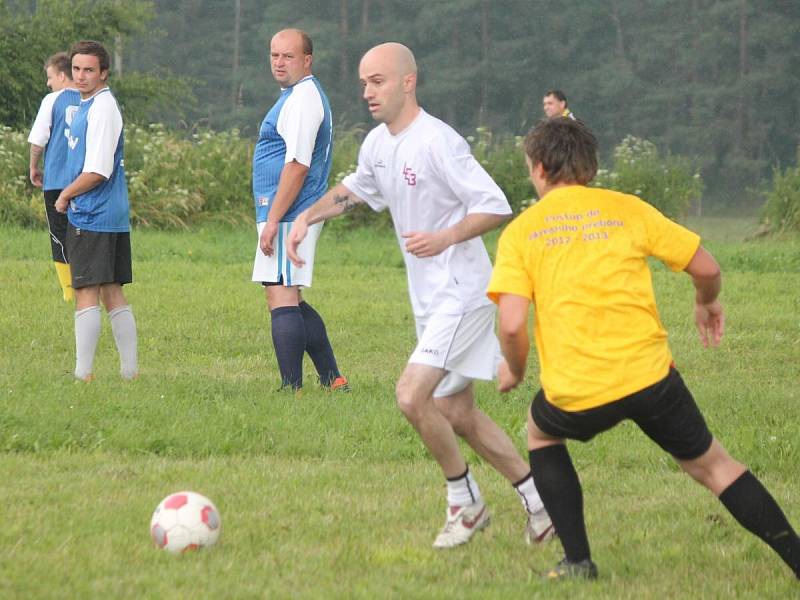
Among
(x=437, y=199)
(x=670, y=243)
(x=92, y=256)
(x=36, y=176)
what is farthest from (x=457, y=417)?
(x=36, y=176)

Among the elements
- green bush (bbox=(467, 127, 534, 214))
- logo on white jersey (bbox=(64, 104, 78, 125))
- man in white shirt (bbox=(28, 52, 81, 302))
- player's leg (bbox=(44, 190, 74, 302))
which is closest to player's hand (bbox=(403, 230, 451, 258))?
man in white shirt (bbox=(28, 52, 81, 302))

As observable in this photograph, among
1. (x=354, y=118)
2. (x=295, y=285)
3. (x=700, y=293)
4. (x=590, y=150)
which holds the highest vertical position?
(x=590, y=150)

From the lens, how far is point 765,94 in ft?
141

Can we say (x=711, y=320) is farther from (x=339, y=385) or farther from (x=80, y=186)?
(x=80, y=186)

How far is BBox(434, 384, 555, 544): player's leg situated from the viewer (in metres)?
5.27

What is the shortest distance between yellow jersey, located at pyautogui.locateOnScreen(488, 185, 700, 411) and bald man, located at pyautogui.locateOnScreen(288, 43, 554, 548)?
677 mm

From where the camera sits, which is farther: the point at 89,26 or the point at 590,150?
the point at 89,26

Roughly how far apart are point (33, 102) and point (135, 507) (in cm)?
2093

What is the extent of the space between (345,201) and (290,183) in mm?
2339

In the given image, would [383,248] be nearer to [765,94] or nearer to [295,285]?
[295,285]

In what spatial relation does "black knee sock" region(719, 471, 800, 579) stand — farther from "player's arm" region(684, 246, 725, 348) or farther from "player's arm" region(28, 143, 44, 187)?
"player's arm" region(28, 143, 44, 187)

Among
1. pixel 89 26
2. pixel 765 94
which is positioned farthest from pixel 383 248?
pixel 765 94

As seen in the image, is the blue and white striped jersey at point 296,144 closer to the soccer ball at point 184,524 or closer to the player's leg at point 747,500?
the soccer ball at point 184,524

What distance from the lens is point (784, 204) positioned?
70.9 ft
